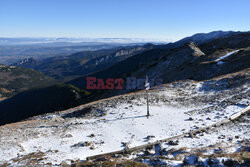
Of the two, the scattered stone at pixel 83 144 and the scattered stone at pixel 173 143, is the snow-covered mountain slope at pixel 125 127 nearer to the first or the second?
the scattered stone at pixel 83 144

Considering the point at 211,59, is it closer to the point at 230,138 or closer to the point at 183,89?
the point at 183,89

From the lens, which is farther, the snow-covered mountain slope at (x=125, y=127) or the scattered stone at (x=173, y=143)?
the snow-covered mountain slope at (x=125, y=127)

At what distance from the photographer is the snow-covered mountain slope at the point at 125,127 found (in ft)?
57.0

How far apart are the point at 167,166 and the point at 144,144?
15.3 ft

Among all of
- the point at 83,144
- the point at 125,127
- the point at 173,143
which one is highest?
the point at 173,143

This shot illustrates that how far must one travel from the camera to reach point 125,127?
22.6m

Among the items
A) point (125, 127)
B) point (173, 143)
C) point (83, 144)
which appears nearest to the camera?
point (173, 143)

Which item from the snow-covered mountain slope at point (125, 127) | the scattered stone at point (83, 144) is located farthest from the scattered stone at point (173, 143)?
the scattered stone at point (83, 144)

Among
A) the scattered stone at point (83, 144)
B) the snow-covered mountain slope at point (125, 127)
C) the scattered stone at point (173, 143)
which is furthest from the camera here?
the scattered stone at point (83, 144)

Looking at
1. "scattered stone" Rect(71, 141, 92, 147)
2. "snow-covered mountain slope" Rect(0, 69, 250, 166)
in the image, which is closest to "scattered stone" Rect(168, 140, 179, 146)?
"snow-covered mountain slope" Rect(0, 69, 250, 166)

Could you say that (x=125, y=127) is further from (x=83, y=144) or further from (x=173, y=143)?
(x=173, y=143)

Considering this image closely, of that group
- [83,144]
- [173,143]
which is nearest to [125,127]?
[83,144]

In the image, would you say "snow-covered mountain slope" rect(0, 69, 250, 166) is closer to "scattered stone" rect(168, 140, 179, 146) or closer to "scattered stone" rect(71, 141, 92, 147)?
"scattered stone" rect(71, 141, 92, 147)

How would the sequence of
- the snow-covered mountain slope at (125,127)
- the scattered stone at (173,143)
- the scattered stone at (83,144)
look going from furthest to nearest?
the scattered stone at (83,144) → the snow-covered mountain slope at (125,127) → the scattered stone at (173,143)
